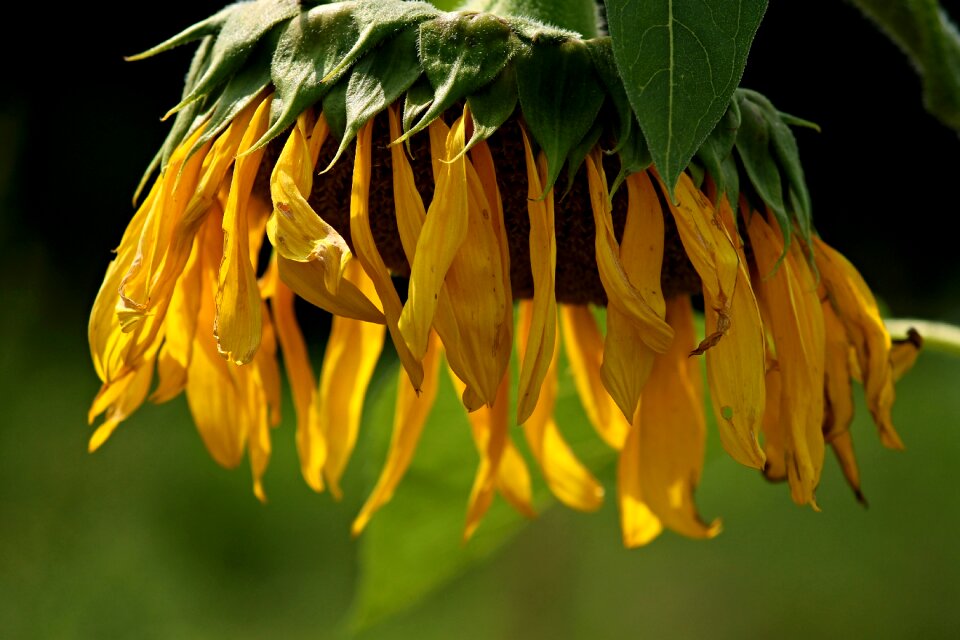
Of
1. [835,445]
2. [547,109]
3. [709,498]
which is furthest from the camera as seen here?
[709,498]

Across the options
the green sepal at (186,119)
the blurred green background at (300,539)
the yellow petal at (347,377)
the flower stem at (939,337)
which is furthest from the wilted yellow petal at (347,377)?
the blurred green background at (300,539)

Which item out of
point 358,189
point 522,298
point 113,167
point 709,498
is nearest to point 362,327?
point 522,298

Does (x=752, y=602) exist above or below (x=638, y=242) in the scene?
below

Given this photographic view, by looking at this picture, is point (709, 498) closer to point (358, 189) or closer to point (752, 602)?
point (752, 602)

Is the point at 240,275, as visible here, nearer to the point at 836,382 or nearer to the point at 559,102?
the point at 559,102

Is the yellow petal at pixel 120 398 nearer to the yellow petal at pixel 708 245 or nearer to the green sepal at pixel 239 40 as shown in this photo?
the green sepal at pixel 239 40

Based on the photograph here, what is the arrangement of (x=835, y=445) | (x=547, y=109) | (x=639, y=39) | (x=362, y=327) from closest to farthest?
(x=639, y=39) → (x=547, y=109) → (x=835, y=445) → (x=362, y=327)

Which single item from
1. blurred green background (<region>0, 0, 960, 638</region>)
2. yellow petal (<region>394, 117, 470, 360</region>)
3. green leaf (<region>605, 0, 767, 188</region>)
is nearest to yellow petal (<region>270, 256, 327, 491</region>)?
yellow petal (<region>394, 117, 470, 360</region>)

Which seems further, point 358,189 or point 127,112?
point 127,112

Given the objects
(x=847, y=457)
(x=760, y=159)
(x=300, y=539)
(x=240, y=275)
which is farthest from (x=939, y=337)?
(x=300, y=539)

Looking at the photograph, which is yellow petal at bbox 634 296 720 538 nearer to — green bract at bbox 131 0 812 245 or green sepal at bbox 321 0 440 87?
green bract at bbox 131 0 812 245
